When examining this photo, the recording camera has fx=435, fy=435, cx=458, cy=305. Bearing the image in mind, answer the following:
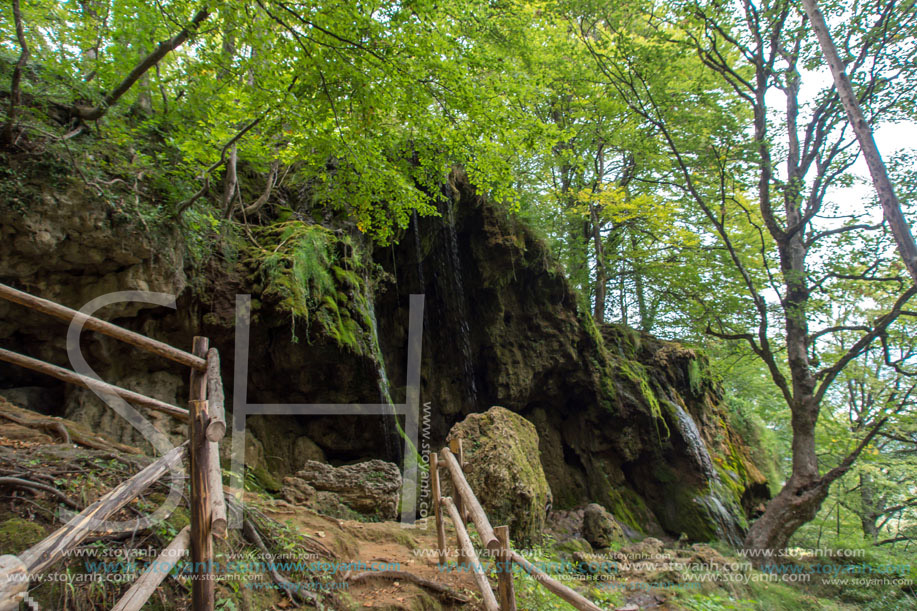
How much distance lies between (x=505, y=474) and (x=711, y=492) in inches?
327

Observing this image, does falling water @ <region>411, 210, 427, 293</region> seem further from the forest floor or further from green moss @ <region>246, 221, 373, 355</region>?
the forest floor

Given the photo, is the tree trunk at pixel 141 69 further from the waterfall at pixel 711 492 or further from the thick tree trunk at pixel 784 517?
the waterfall at pixel 711 492

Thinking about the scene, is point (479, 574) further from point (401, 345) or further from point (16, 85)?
point (401, 345)

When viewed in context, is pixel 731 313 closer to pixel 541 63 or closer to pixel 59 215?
pixel 541 63

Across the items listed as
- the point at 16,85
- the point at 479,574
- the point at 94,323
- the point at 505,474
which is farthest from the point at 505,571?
the point at 16,85

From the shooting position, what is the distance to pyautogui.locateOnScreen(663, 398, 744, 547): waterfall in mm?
10391

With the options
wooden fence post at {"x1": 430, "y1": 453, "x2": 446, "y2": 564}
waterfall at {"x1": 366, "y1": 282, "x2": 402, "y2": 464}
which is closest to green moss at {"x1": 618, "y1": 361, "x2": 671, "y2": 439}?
waterfall at {"x1": 366, "y1": 282, "x2": 402, "y2": 464}

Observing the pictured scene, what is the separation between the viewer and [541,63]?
1092cm

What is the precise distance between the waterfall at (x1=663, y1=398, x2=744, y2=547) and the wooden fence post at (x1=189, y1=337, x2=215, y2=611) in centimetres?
1150

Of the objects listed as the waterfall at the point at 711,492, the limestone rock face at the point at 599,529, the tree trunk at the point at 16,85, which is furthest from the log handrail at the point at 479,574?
the waterfall at the point at 711,492

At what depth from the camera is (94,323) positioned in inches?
86.0

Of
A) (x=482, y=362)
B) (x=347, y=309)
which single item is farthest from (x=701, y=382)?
(x=347, y=309)

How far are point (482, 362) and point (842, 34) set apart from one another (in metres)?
9.53

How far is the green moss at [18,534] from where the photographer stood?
2322 millimetres
